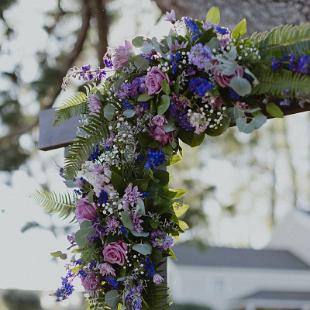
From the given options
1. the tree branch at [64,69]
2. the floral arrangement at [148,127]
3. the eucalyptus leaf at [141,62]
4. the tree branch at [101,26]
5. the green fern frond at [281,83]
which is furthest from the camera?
the tree branch at [64,69]

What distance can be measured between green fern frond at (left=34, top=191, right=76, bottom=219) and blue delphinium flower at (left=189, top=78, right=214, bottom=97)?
64 centimetres

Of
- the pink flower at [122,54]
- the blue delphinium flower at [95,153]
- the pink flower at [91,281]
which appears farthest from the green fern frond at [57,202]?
the pink flower at [122,54]

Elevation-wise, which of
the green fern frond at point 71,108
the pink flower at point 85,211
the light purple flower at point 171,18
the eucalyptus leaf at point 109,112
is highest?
the light purple flower at point 171,18

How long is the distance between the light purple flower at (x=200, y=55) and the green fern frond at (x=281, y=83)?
0.49 ft

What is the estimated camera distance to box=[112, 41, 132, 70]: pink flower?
7.66ft

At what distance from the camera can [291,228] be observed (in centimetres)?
1928

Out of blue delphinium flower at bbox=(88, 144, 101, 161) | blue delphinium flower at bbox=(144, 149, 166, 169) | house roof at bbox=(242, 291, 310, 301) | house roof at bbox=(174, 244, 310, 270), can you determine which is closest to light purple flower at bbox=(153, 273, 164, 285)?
blue delphinium flower at bbox=(144, 149, 166, 169)

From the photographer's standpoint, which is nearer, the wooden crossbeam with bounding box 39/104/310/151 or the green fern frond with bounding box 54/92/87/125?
the green fern frond with bounding box 54/92/87/125

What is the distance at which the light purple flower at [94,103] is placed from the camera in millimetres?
2412

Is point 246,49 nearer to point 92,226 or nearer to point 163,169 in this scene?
point 163,169

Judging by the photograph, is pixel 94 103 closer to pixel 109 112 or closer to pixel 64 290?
pixel 109 112

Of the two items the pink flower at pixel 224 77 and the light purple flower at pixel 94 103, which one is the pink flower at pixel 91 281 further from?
the pink flower at pixel 224 77

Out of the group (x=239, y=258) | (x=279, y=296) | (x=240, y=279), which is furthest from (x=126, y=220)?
(x=239, y=258)

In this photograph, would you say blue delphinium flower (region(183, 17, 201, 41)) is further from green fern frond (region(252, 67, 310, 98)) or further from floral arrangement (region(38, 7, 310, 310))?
green fern frond (region(252, 67, 310, 98))
